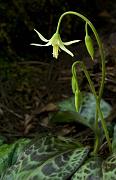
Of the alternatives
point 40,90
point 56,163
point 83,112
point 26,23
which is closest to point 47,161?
point 56,163

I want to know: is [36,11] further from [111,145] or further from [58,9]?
[111,145]

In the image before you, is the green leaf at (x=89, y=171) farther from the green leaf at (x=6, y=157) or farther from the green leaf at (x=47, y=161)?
the green leaf at (x=6, y=157)

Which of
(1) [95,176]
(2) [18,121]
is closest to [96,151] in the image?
(1) [95,176]

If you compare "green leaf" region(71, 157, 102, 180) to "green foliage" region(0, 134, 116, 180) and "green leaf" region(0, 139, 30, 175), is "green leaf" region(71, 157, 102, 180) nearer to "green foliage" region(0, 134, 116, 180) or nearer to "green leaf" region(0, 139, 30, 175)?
"green foliage" region(0, 134, 116, 180)

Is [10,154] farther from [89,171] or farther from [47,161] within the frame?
[89,171]

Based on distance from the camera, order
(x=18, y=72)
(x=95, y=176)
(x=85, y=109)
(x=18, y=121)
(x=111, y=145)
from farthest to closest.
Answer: (x=18, y=72)
(x=18, y=121)
(x=85, y=109)
(x=111, y=145)
(x=95, y=176)

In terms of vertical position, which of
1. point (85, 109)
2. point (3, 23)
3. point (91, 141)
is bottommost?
point (91, 141)
